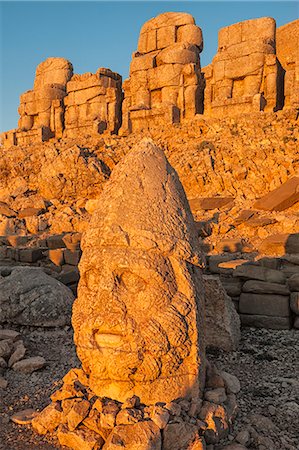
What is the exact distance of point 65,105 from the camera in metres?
22.5

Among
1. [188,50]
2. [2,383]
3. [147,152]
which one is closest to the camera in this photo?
[147,152]

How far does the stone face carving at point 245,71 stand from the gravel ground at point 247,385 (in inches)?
510

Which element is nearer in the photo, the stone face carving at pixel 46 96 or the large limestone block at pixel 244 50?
the large limestone block at pixel 244 50

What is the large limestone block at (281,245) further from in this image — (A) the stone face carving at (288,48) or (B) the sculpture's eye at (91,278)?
(A) the stone face carving at (288,48)

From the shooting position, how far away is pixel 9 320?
554 centimetres

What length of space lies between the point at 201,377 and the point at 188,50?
1821cm

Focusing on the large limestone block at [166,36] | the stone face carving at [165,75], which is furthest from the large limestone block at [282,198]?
the large limestone block at [166,36]

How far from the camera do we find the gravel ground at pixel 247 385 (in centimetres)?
292

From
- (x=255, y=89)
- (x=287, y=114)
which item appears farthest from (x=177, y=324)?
(x=255, y=89)

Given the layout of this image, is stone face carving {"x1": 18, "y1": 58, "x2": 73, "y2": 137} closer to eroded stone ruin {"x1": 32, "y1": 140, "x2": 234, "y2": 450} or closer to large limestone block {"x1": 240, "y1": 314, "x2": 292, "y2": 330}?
large limestone block {"x1": 240, "y1": 314, "x2": 292, "y2": 330}

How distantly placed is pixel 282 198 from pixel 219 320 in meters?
6.21

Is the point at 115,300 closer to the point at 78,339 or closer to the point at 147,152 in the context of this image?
the point at 78,339

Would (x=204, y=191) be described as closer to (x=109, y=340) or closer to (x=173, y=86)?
(x=173, y=86)

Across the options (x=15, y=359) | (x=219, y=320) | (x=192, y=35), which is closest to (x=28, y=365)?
(x=15, y=359)
